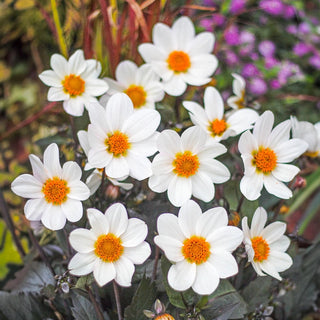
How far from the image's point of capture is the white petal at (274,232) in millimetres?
595

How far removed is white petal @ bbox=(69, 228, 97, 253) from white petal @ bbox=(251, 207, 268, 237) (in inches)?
8.3

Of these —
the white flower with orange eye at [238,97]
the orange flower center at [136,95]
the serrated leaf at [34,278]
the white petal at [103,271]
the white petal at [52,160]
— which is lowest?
the serrated leaf at [34,278]

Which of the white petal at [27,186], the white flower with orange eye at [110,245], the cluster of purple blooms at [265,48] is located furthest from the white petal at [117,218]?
the cluster of purple blooms at [265,48]

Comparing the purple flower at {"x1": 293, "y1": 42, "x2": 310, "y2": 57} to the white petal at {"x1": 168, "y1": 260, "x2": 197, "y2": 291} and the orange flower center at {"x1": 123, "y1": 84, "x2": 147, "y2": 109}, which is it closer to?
the orange flower center at {"x1": 123, "y1": 84, "x2": 147, "y2": 109}

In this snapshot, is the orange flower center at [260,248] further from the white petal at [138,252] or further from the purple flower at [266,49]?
the purple flower at [266,49]

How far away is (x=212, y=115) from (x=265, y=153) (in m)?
0.13

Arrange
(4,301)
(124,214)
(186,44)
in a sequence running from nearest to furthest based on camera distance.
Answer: (124,214)
(4,301)
(186,44)

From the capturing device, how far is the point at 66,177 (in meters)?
0.57

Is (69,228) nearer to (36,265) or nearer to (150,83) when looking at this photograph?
(36,265)

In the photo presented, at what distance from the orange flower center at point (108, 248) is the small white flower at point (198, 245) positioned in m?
0.06

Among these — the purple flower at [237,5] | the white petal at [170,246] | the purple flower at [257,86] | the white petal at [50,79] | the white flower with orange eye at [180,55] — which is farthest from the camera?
the purple flower at [237,5]

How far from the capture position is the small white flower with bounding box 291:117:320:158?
0.68 meters

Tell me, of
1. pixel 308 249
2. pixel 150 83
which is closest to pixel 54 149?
pixel 150 83

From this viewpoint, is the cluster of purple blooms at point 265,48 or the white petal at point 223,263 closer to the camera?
the white petal at point 223,263
